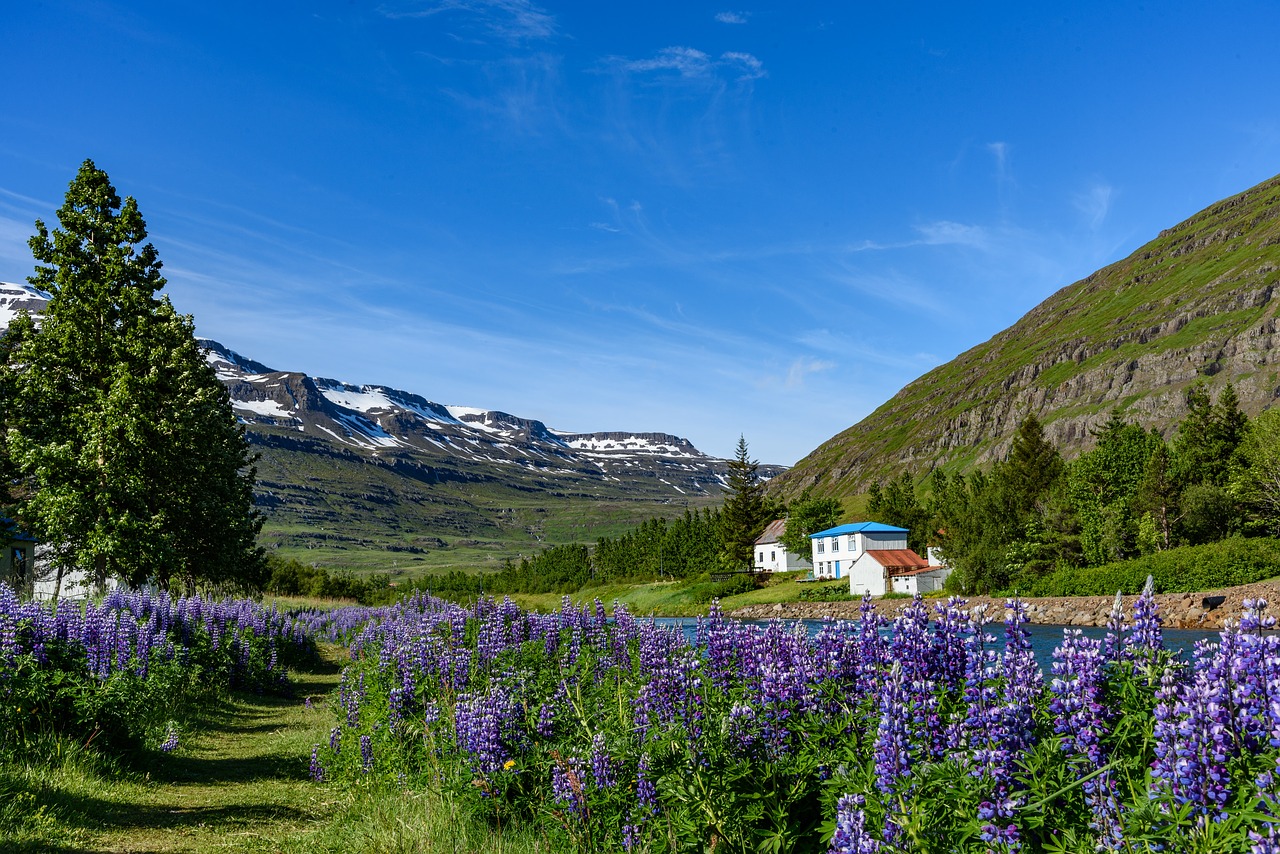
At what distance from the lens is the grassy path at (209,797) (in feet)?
24.7

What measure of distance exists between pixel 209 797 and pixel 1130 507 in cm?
7399

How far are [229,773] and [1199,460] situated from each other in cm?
8235

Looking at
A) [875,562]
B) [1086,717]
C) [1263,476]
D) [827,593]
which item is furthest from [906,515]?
[1086,717]

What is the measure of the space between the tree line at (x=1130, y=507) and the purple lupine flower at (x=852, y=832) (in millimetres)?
66568

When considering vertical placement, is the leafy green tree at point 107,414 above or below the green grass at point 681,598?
above

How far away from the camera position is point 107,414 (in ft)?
75.8

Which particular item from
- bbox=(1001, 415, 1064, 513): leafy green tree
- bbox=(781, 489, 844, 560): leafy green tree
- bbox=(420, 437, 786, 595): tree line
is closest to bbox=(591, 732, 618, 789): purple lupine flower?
bbox=(1001, 415, 1064, 513): leafy green tree

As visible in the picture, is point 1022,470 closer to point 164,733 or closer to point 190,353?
point 190,353

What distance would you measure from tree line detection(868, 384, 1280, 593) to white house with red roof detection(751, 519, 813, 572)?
37381 mm

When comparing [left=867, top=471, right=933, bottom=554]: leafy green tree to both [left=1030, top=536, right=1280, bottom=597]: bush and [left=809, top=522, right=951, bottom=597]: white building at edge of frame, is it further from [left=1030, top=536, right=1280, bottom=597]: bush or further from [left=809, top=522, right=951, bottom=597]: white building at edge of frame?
[left=1030, top=536, right=1280, bottom=597]: bush

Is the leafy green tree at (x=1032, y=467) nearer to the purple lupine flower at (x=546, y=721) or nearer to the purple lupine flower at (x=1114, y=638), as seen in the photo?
the purple lupine flower at (x=546, y=721)

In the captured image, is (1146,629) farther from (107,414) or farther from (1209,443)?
(1209,443)

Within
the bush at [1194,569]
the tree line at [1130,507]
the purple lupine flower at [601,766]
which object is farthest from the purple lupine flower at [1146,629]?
the tree line at [1130,507]

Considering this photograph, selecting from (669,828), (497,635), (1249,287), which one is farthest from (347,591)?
(1249,287)
